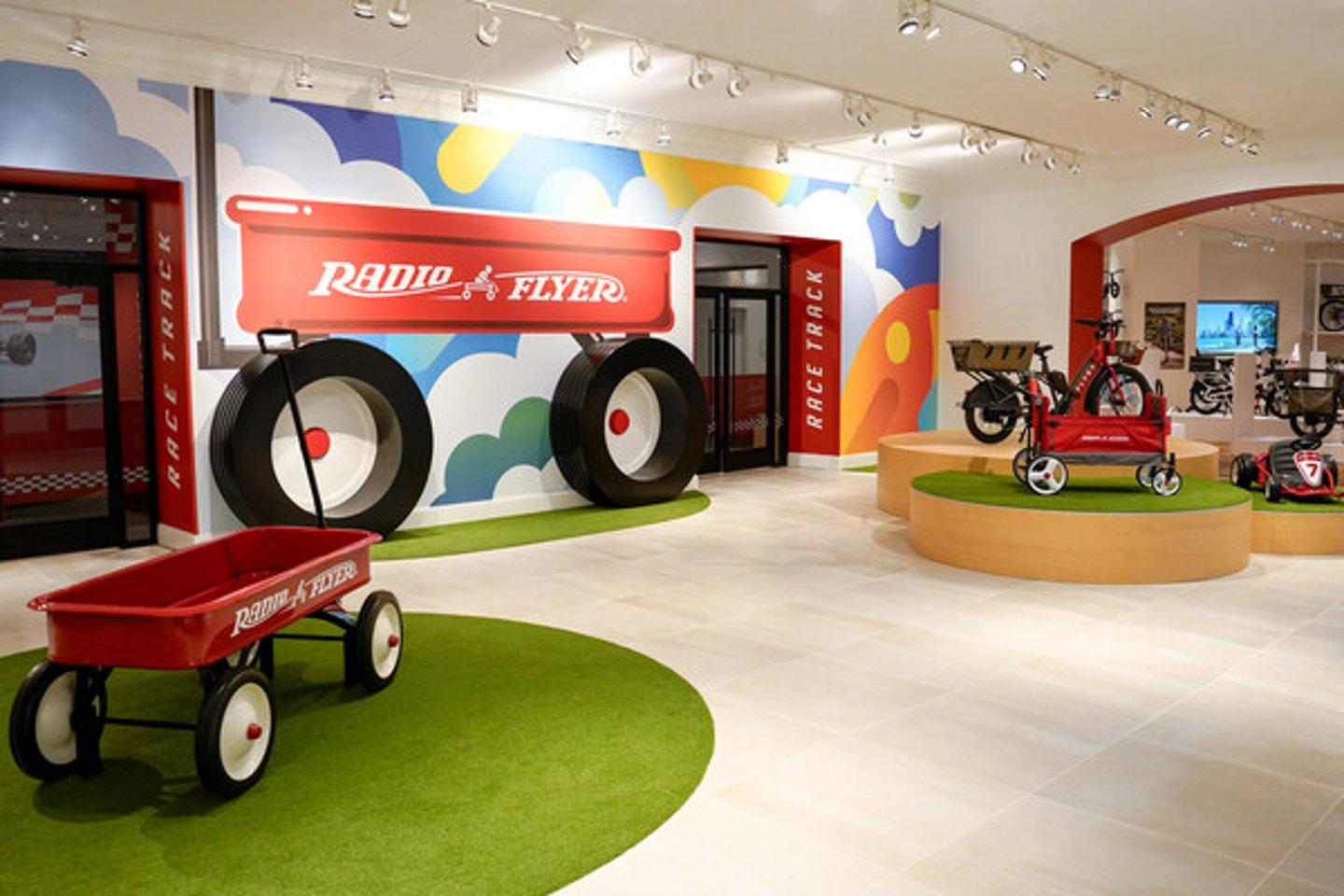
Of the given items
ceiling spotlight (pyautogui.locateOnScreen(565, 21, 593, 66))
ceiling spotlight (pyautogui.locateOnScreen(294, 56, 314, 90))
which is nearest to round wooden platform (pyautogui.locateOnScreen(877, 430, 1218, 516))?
ceiling spotlight (pyautogui.locateOnScreen(565, 21, 593, 66))

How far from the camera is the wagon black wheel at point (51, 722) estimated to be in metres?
3.21

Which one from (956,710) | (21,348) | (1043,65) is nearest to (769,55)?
(1043,65)

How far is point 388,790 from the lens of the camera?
329 centimetres

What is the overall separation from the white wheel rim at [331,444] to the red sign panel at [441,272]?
465 millimetres

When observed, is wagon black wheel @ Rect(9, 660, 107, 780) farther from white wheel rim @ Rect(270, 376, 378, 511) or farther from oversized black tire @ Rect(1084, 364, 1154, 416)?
oversized black tire @ Rect(1084, 364, 1154, 416)

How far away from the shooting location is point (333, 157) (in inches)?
287

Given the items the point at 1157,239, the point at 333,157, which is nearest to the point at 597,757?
the point at 333,157

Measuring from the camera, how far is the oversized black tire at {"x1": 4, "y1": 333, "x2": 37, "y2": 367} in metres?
6.68

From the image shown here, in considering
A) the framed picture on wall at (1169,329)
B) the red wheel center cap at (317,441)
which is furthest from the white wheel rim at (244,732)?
the framed picture on wall at (1169,329)

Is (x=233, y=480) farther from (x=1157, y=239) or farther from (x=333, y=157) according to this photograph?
(x=1157, y=239)

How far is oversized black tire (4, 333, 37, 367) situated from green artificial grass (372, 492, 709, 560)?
2.42m

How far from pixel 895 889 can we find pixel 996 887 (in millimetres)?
259

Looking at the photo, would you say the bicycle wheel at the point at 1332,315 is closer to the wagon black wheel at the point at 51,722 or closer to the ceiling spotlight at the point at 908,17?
the ceiling spotlight at the point at 908,17

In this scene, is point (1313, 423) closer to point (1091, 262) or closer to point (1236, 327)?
point (1091, 262)
